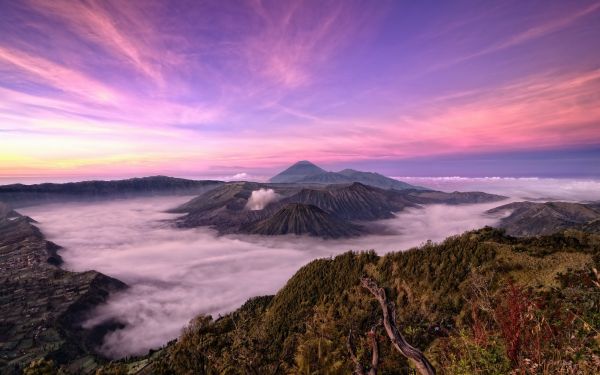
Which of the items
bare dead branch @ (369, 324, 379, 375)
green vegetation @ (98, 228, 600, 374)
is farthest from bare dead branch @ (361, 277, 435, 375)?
green vegetation @ (98, 228, 600, 374)

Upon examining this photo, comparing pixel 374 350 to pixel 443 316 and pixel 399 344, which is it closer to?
pixel 399 344

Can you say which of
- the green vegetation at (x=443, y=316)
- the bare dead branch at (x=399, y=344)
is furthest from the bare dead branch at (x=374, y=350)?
the green vegetation at (x=443, y=316)

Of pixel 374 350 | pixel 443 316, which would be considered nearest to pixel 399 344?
pixel 374 350

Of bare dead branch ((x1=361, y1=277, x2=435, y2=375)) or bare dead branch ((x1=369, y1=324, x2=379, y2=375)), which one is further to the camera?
bare dead branch ((x1=369, y1=324, x2=379, y2=375))

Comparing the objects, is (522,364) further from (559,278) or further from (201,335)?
(559,278)

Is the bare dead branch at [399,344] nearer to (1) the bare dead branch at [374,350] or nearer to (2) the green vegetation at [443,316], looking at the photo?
(1) the bare dead branch at [374,350]

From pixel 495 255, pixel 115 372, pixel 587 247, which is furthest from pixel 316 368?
pixel 587 247

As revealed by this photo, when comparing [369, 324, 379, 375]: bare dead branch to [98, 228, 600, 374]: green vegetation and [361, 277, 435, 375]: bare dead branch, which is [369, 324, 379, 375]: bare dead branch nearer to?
[361, 277, 435, 375]: bare dead branch

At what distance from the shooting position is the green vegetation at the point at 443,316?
10.8 meters

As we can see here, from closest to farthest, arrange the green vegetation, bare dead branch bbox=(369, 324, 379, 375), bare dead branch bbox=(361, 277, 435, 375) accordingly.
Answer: bare dead branch bbox=(361, 277, 435, 375), bare dead branch bbox=(369, 324, 379, 375), the green vegetation

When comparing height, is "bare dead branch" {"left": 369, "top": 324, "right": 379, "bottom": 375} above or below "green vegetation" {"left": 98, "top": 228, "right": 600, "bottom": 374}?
above

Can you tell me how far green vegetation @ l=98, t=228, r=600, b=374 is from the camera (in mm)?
10828

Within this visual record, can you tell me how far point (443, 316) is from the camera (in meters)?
83.3

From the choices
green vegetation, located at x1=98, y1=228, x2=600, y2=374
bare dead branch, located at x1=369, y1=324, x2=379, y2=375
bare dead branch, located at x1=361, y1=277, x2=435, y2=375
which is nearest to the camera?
bare dead branch, located at x1=361, y1=277, x2=435, y2=375
